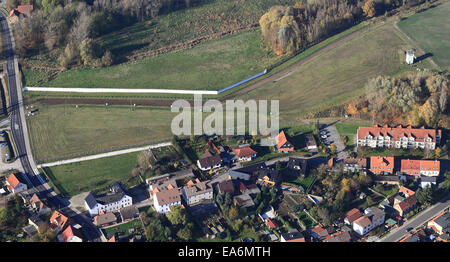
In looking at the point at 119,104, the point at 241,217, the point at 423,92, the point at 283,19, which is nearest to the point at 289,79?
the point at 283,19

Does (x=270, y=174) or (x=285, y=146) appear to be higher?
(x=285, y=146)

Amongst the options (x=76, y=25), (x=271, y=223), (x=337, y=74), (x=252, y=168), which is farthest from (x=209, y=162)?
(x=76, y=25)

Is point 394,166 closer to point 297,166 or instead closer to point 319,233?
point 297,166

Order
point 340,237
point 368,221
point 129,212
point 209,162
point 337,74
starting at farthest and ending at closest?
1. point 337,74
2. point 209,162
3. point 129,212
4. point 368,221
5. point 340,237

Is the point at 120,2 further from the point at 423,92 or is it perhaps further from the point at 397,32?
the point at 423,92

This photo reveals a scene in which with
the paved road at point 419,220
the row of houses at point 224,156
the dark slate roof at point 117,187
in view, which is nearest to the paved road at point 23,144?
the dark slate roof at point 117,187

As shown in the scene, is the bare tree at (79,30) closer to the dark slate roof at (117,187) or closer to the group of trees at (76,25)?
the group of trees at (76,25)
